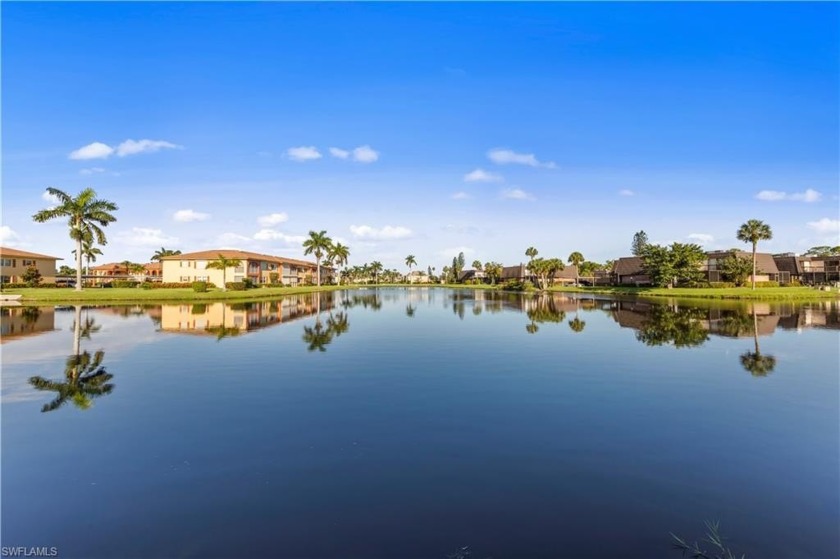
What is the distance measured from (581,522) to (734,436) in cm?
689

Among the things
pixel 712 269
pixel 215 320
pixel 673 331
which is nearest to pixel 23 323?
pixel 215 320

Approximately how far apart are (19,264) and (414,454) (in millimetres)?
107319

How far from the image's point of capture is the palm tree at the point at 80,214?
6756 centimetres

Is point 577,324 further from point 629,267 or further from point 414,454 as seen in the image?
point 629,267

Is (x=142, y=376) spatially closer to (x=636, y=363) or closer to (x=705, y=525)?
(x=705, y=525)

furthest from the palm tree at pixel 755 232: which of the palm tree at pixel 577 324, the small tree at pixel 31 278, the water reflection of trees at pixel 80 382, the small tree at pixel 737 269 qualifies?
the small tree at pixel 31 278

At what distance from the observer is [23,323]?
35.6 m

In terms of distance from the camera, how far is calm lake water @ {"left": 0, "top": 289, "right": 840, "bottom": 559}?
7430 millimetres

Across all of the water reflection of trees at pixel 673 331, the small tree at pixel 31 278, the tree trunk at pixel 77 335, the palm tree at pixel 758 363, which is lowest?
the palm tree at pixel 758 363

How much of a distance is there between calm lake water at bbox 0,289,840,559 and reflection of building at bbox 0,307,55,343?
8.10 meters

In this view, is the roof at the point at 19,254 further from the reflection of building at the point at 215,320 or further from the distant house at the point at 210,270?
the reflection of building at the point at 215,320

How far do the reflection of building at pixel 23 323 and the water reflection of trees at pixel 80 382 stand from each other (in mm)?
9411

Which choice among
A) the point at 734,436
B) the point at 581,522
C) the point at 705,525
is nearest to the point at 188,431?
the point at 581,522

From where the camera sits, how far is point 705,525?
7.80 metres
